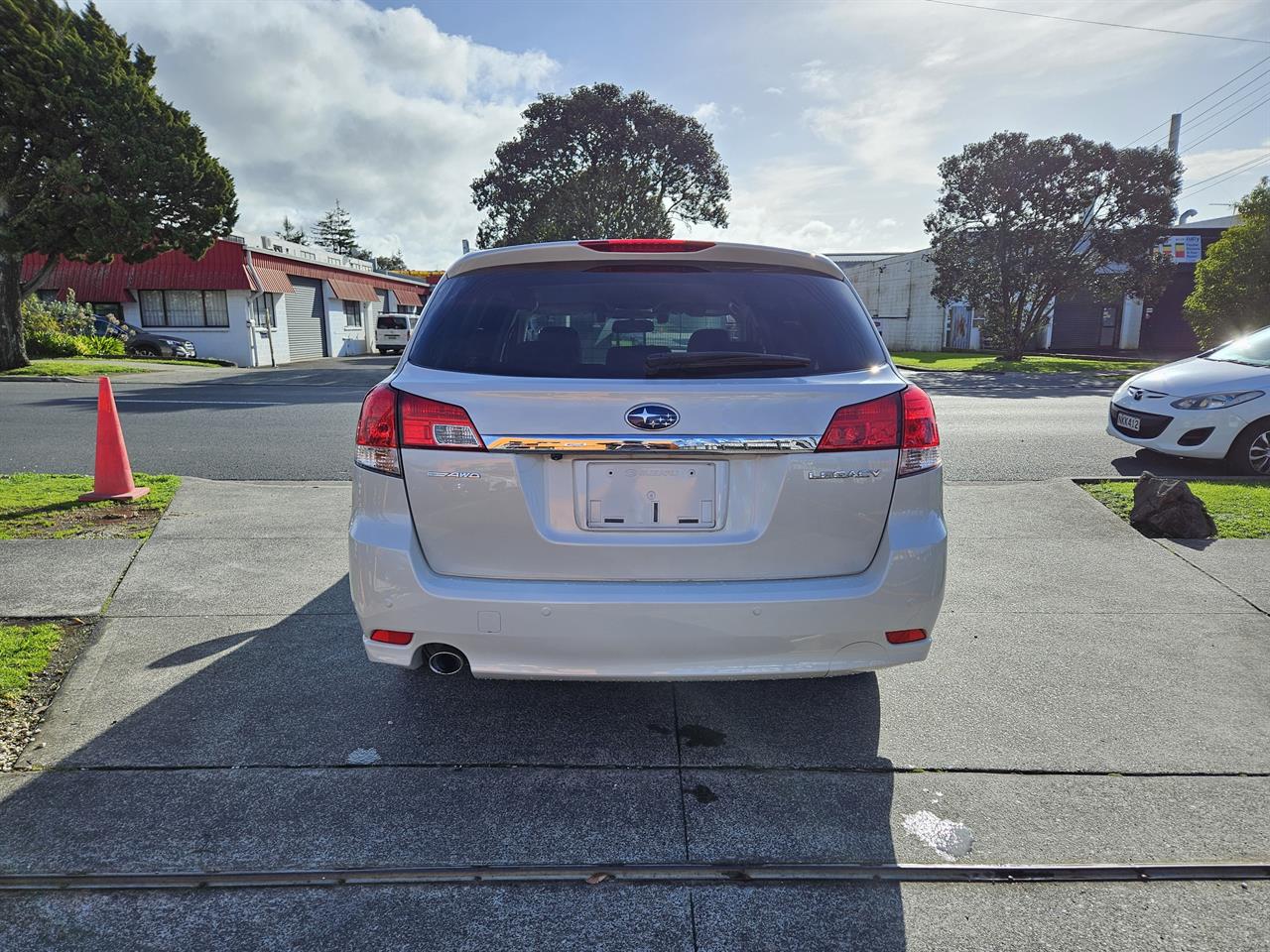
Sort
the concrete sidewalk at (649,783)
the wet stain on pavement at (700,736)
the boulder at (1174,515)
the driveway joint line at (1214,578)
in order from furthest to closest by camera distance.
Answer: the boulder at (1174,515), the driveway joint line at (1214,578), the wet stain on pavement at (700,736), the concrete sidewalk at (649,783)

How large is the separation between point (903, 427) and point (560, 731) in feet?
5.66

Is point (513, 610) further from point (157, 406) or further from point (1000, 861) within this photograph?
point (157, 406)

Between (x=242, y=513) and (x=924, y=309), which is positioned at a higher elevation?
(x=924, y=309)

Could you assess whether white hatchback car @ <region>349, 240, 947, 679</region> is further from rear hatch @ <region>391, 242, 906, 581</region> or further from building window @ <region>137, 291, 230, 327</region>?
building window @ <region>137, 291, 230, 327</region>

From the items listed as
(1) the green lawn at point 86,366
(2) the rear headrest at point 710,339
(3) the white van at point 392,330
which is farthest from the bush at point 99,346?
(2) the rear headrest at point 710,339

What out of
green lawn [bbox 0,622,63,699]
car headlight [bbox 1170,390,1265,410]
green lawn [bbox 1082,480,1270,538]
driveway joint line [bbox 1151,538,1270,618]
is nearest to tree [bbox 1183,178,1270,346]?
car headlight [bbox 1170,390,1265,410]

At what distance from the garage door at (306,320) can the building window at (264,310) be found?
55.3 inches

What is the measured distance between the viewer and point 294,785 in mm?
2824

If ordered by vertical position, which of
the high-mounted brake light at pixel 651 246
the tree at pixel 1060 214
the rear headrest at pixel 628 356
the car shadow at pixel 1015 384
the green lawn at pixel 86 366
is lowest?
the car shadow at pixel 1015 384

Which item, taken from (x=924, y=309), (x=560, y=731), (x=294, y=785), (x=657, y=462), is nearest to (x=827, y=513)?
(x=657, y=462)

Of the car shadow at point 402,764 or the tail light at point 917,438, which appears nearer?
the car shadow at point 402,764

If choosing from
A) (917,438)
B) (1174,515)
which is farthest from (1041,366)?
(917,438)

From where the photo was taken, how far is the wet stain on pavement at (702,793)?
9.06 ft

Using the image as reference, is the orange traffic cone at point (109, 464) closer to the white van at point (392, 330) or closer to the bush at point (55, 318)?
the bush at point (55, 318)
